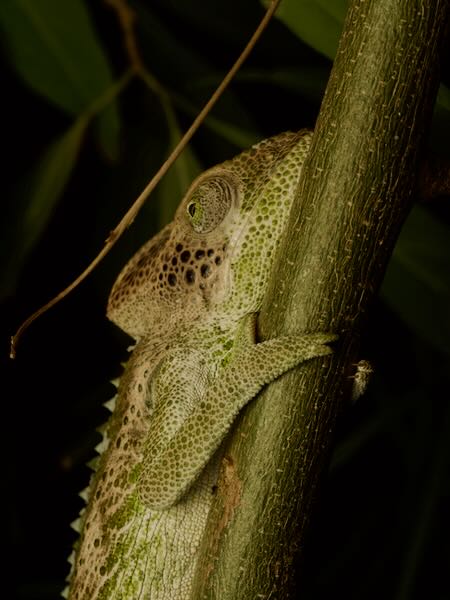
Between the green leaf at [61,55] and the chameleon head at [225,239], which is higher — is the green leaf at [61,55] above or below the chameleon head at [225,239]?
above

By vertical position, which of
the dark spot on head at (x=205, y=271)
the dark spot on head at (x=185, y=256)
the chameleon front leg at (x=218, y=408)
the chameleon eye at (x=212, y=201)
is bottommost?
the chameleon front leg at (x=218, y=408)

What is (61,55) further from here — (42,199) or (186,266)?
(186,266)

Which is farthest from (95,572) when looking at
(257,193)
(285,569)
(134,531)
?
(257,193)

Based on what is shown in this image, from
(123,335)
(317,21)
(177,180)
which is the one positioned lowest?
(123,335)

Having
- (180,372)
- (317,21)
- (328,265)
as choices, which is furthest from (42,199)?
(328,265)

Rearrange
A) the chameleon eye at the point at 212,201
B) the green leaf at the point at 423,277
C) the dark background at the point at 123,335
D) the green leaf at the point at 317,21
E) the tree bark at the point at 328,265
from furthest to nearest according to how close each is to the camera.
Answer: the dark background at the point at 123,335 → the green leaf at the point at 423,277 → the chameleon eye at the point at 212,201 → the green leaf at the point at 317,21 → the tree bark at the point at 328,265

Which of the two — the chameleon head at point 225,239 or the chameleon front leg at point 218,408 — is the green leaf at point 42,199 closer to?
the chameleon head at point 225,239

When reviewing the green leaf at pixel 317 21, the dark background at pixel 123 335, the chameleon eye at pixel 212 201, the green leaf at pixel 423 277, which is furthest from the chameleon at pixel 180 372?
the dark background at pixel 123 335
